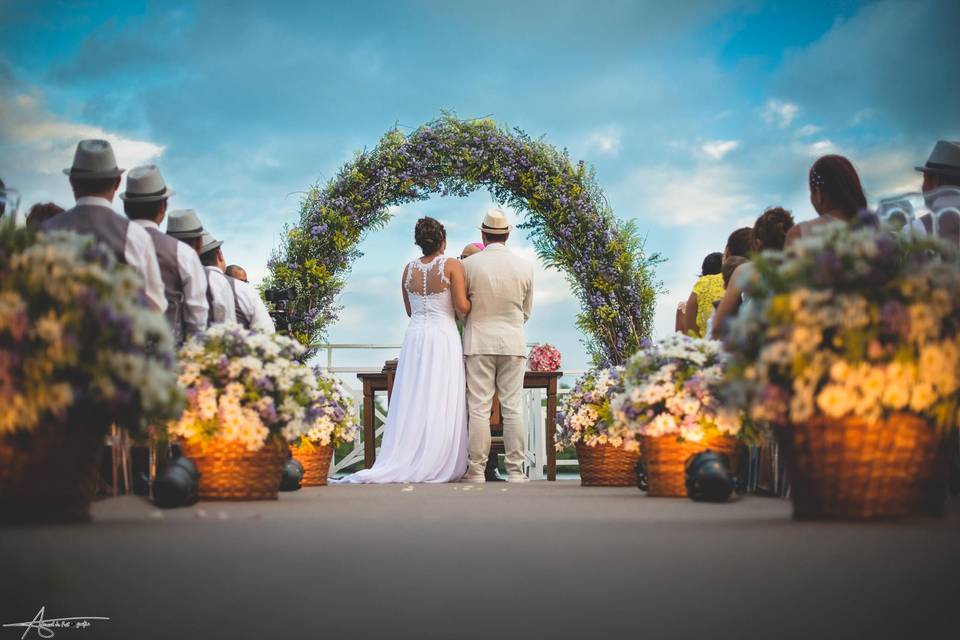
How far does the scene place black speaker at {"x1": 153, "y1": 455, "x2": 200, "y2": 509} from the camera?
3.72m

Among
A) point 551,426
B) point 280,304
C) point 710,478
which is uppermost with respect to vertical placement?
point 280,304

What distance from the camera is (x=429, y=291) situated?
7555 mm

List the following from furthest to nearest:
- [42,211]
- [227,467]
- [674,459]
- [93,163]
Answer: [42,211] → [674,459] → [227,467] → [93,163]

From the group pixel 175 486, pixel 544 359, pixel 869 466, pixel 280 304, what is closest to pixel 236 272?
pixel 280 304

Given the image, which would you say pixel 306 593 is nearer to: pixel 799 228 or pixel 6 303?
pixel 6 303

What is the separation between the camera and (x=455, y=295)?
24.5 feet

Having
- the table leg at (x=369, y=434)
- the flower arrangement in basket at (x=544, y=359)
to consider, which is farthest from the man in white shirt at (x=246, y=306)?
the flower arrangement in basket at (x=544, y=359)

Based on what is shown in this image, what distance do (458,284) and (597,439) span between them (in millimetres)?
1813

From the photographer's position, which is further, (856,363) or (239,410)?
(239,410)

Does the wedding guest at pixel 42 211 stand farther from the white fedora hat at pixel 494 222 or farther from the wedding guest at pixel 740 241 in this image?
the wedding guest at pixel 740 241

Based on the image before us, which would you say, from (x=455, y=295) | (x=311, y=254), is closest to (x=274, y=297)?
(x=311, y=254)

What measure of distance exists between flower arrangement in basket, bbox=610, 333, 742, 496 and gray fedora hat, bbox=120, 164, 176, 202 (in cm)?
258

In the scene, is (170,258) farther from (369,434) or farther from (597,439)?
(369,434)

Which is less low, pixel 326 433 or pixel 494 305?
pixel 494 305
